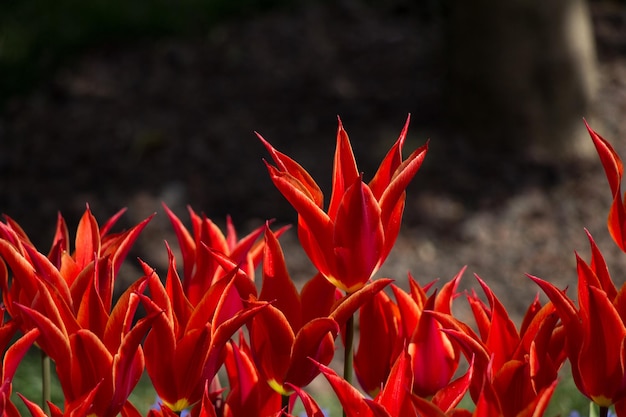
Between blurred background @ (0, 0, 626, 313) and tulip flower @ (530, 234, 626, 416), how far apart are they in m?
3.42

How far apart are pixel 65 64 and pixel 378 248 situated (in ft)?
20.5

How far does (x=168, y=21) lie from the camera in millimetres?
7688

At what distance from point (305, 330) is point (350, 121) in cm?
486

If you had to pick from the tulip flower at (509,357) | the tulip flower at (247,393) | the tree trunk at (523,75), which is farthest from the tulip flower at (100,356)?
the tree trunk at (523,75)

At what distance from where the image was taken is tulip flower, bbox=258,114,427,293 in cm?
124

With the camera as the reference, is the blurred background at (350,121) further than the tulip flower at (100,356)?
Yes

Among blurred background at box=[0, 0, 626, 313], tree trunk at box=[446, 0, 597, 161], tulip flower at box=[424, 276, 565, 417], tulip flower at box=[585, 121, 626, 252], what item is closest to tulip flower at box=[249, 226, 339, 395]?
tulip flower at box=[424, 276, 565, 417]

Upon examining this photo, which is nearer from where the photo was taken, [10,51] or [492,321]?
[492,321]

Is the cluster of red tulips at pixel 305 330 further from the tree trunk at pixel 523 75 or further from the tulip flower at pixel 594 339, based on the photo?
the tree trunk at pixel 523 75

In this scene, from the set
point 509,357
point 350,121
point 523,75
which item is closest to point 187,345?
point 509,357

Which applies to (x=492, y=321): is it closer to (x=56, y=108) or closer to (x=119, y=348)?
(x=119, y=348)

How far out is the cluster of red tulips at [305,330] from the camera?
1.16 meters

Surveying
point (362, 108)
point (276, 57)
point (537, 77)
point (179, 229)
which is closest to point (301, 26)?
point (276, 57)

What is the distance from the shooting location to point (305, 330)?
4.03ft
